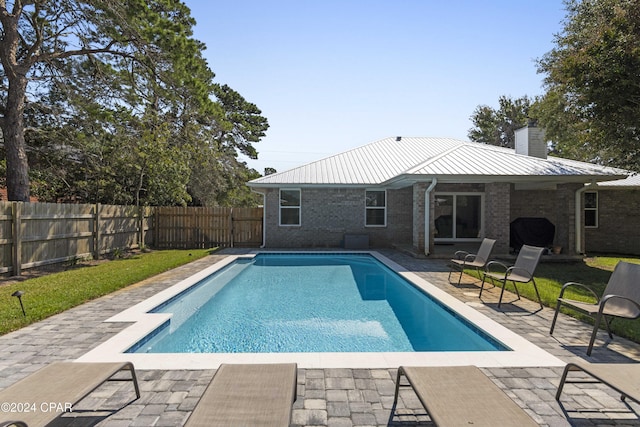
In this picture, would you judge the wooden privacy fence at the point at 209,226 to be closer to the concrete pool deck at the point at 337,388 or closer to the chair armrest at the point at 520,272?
the concrete pool deck at the point at 337,388

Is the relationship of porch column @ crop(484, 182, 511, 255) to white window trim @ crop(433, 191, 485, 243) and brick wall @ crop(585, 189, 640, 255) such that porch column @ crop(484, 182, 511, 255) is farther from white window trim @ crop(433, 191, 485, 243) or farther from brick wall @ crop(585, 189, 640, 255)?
brick wall @ crop(585, 189, 640, 255)

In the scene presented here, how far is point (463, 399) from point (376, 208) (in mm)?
13761

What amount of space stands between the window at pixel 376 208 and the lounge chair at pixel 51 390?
1355cm

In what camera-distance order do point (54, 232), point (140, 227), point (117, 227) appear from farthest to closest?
point (140, 227) → point (117, 227) → point (54, 232)

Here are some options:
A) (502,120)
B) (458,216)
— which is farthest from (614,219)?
(502,120)

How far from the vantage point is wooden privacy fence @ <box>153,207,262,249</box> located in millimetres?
16531

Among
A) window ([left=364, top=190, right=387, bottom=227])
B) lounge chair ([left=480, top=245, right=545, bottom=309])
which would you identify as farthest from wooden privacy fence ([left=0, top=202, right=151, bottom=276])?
lounge chair ([left=480, top=245, right=545, bottom=309])

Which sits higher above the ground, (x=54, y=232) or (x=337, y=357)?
(x=54, y=232)

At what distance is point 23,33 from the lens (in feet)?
44.6

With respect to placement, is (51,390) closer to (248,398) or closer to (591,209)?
(248,398)

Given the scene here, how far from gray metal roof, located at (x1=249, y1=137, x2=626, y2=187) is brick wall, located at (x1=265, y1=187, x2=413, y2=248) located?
74 centimetres

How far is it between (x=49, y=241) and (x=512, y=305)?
11.5m

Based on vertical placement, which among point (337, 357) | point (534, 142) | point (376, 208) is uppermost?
point (534, 142)

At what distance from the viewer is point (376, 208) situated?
16078mm
